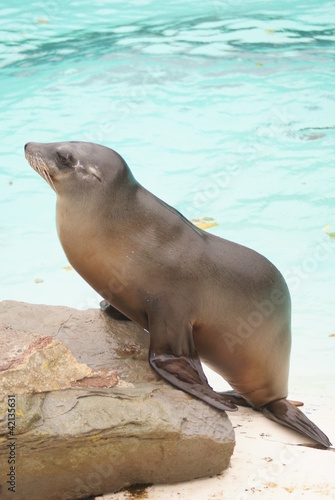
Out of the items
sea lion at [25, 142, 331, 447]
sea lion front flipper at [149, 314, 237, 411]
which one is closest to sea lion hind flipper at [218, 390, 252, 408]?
sea lion at [25, 142, 331, 447]

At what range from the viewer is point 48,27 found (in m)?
13.4

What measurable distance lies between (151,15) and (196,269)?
10654 millimetres

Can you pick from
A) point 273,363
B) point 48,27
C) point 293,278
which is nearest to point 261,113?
point 293,278

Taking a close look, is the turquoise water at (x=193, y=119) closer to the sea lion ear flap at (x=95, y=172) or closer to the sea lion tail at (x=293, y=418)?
the sea lion tail at (x=293, y=418)

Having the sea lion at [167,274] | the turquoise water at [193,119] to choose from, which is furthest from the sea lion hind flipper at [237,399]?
the turquoise water at [193,119]

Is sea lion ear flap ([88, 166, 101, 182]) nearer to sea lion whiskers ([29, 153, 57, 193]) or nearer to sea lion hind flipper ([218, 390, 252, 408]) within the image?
sea lion whiskers ([29, 153, 57, 193])

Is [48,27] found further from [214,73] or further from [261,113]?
[261,113]

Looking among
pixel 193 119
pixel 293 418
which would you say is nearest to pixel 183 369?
pixel 293 418

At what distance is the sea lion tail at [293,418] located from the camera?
3.94m

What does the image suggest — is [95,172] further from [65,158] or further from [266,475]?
[266,475]

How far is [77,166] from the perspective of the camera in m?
3.91

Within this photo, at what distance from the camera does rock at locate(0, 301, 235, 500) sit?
309 centimetres

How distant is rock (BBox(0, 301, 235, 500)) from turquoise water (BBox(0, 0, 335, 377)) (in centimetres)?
224

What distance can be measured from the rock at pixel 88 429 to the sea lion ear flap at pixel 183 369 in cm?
4
